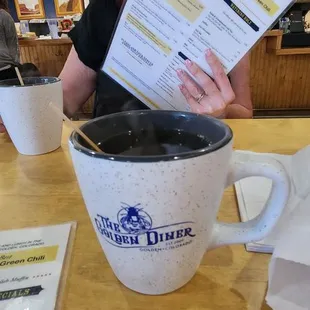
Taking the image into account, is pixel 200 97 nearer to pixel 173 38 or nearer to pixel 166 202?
pixel 173 38

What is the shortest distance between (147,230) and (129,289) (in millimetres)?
79

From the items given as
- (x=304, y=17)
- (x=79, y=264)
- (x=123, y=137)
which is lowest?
(x=304, y=17)

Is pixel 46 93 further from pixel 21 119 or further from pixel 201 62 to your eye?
pixel 201 62

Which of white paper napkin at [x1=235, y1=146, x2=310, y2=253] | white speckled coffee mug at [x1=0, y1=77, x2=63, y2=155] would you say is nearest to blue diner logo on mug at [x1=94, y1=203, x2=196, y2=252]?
white paper napkin at [x1=235, y1=146, x2=310, y2=253]

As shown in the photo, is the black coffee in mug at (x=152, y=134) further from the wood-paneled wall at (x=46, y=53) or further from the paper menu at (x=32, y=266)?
the wood-paneled wall at (x=46, y=53)

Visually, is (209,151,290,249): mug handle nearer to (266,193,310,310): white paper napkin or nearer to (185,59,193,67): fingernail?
(266,193,310,310): white paper napkin

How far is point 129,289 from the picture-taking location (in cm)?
28

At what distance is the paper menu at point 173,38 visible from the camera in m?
0.51

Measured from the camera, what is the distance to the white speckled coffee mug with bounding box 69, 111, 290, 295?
22cm

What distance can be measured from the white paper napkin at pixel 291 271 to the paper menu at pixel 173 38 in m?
0.33

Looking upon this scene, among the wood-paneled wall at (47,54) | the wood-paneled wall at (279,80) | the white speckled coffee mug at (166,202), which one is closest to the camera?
the white speckled coffee mug at (166,202)

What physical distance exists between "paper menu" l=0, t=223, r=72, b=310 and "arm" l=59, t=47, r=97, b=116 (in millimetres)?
598

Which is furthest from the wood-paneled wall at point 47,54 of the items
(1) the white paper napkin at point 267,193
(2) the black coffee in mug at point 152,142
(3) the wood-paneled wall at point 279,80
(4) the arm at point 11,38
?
(2) the black coffee in mug at point 152,142

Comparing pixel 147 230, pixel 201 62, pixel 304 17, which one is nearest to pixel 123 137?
pixel 147 230
